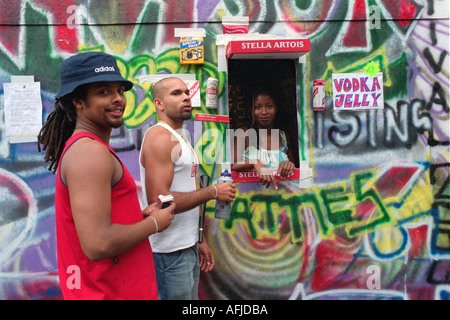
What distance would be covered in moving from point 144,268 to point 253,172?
1.75 m

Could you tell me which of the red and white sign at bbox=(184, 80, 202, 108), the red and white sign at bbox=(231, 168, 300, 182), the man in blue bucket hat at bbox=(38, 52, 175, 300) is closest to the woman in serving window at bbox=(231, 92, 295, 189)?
the red and white sign at bbox=(231, 168, 300, 182)

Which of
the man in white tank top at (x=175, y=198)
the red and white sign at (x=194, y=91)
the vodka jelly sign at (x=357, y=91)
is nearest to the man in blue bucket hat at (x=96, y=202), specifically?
the man in white tank top at (x=175, y=198)

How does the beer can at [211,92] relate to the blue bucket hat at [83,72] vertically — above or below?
above

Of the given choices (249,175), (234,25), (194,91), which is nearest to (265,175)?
(249,175)

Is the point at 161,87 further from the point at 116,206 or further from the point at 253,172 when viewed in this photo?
the point at 116,206

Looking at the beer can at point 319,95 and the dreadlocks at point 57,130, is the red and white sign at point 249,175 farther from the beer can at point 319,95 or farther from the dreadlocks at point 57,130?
the dreadlocks at point 57,130

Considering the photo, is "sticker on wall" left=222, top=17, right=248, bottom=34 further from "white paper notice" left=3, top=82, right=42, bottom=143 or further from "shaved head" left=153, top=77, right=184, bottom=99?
"white paper notice" left=3, top=82, right=42, bottom=143

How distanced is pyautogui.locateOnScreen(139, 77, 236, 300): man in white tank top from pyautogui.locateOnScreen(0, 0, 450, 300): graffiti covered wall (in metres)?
0.92

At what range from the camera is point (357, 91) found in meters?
3.70

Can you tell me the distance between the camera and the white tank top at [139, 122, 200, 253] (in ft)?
8.70

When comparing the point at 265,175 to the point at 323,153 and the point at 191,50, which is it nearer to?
the point at 323,153

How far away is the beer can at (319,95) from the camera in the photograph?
3604mm

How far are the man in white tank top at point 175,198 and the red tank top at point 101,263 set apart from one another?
1.83 ft

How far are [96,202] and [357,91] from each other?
2836mm
